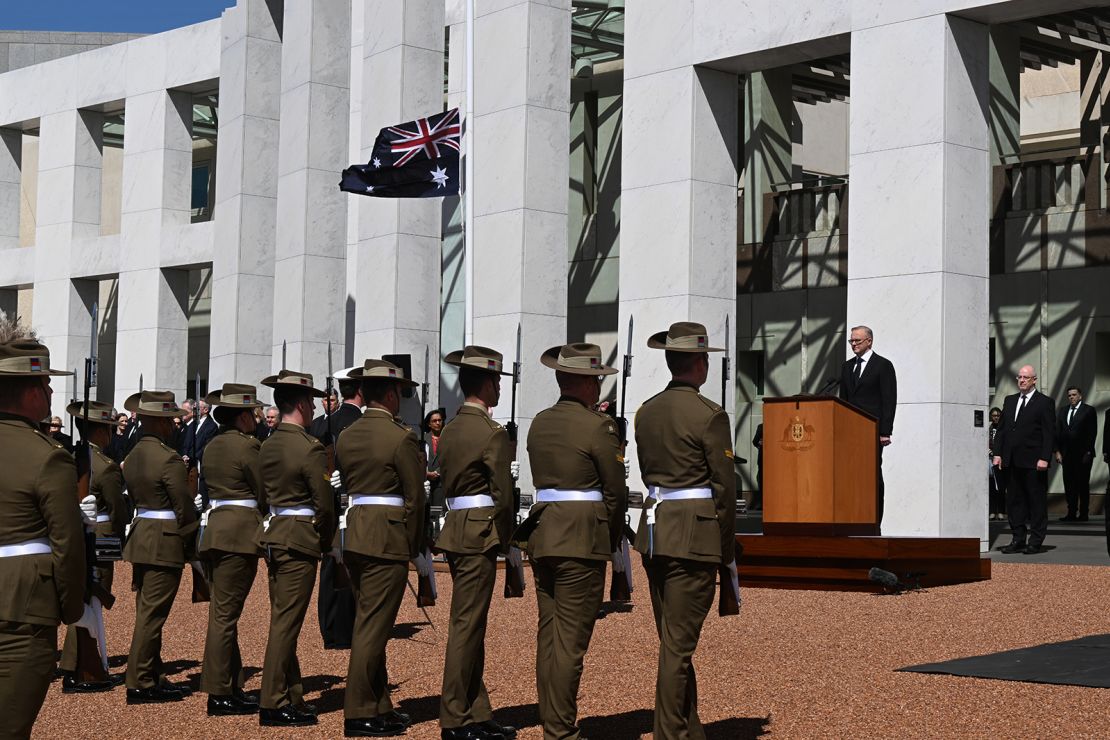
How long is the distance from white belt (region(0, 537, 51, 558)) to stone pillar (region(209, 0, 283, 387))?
22116 millimetres

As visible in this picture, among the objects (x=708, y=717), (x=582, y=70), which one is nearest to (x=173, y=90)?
(x=582, y=70)

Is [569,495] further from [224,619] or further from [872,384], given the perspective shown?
[872,384]

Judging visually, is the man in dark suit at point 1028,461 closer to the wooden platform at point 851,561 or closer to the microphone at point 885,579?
the wooden platform at point 851,561

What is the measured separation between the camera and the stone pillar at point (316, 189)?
25.8 meters

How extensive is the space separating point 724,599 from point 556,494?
0.95 metres

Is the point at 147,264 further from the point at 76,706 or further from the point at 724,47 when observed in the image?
the point at 76,706

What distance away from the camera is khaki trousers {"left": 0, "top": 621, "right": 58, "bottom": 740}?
5664 millimetres

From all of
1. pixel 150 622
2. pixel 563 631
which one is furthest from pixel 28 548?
pixel 150 622

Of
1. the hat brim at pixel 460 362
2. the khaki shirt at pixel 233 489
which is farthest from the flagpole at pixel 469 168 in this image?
the hat brim at pixel 460 362

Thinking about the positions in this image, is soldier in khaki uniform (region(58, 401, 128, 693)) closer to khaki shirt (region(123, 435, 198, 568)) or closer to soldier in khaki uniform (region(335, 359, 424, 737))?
khaki shirt (region(123, 435, 198, 568))

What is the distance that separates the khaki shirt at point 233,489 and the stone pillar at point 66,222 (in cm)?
2507

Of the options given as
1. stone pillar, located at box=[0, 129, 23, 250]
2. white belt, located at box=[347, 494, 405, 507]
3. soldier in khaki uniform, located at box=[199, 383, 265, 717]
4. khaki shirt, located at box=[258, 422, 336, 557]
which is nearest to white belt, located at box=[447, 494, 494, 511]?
white belt, located at box=[347, 494, 405, 507]

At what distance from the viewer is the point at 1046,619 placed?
11.7m

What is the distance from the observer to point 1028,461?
53.4 ft
